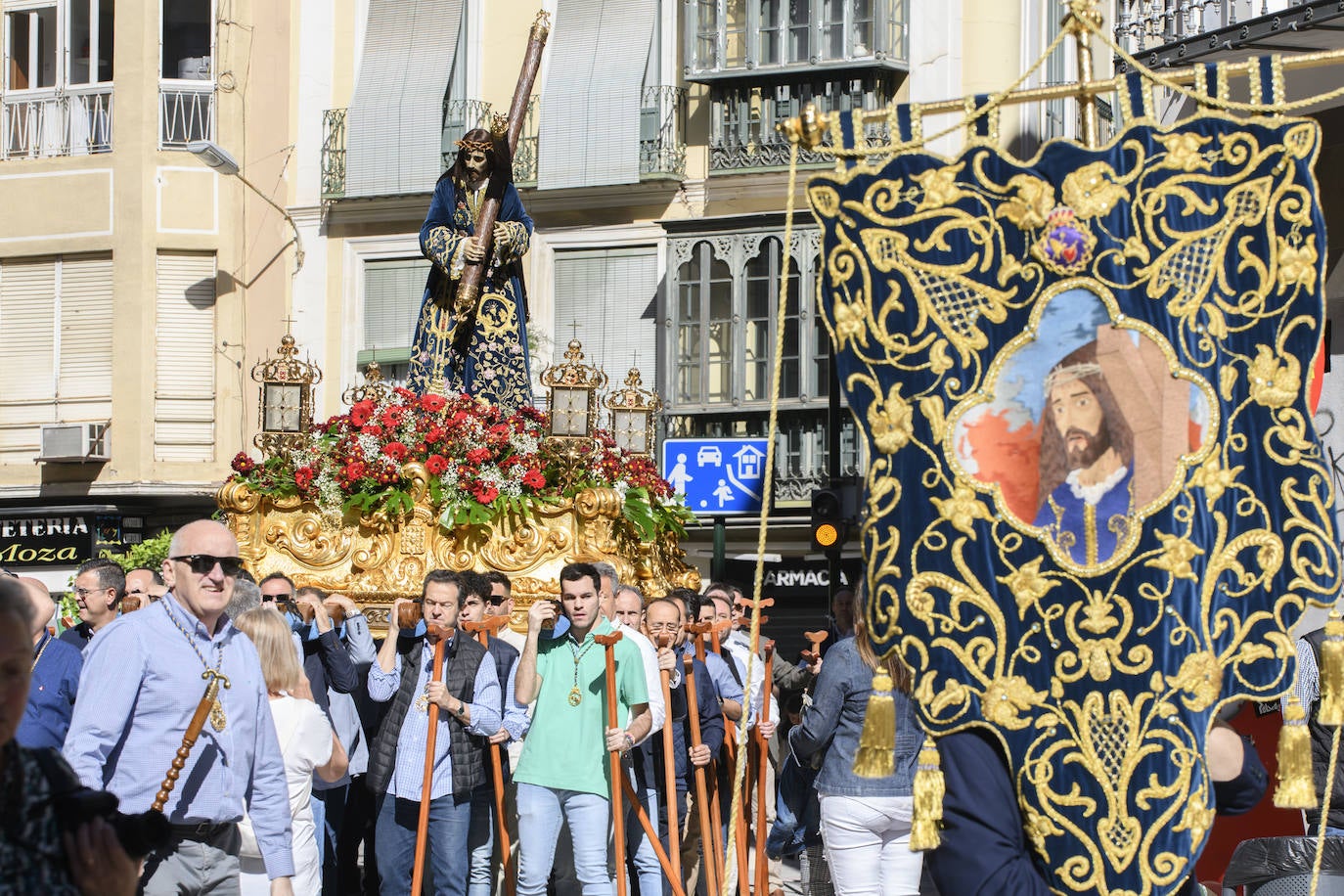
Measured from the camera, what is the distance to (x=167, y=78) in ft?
79.2

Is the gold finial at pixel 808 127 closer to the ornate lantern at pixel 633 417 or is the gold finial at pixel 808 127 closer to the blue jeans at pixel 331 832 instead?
the blue jeans at pixel 331 832

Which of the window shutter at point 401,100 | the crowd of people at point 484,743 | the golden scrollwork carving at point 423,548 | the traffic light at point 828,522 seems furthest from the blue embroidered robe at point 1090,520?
the window shutter at point 401,100

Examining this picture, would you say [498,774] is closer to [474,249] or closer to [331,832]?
[331,832]

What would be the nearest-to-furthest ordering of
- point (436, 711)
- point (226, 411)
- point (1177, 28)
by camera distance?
point (436, 711) → point (1177, 28) → point (226, 411)

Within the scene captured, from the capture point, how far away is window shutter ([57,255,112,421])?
2403 cm

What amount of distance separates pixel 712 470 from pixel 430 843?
7.97 m

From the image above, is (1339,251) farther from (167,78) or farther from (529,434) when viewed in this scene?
(167,78)

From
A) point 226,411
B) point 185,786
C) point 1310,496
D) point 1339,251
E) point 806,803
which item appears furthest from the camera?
point 226,411

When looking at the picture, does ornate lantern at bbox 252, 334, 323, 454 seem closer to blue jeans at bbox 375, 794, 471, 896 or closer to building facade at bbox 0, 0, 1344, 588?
blue jeans at bbox 375, 794, 471, 896

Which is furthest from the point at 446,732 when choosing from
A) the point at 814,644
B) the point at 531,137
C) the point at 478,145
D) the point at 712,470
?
the point at 531,137

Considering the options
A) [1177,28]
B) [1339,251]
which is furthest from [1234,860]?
[1177,28]

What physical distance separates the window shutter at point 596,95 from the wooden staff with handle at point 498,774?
12.5m

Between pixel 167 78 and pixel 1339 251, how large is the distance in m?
14.9

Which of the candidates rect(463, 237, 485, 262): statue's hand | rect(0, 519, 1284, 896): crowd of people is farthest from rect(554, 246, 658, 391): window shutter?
rect(0, 519, 1284, 896): crowd of people
